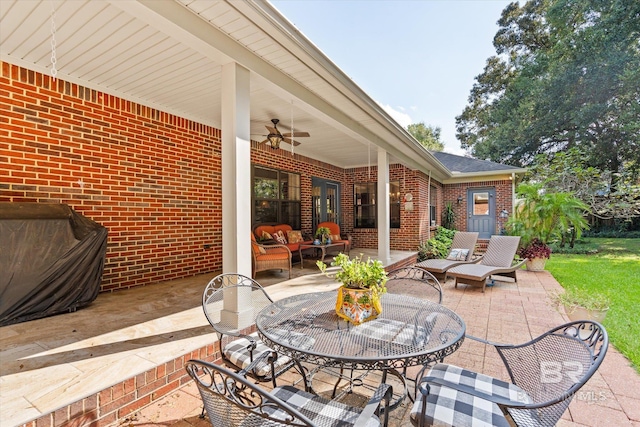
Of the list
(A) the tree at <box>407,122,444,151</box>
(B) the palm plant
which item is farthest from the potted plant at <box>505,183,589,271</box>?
(A) the tree at <box>407,122,444,151</box>

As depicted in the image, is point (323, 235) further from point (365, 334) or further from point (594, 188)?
point (594, 188)

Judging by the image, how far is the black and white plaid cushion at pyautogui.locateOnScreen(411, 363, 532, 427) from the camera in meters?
1.34

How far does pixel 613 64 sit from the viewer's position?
12094 millimetres

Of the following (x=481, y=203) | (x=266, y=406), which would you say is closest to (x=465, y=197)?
(x=481, y=203)

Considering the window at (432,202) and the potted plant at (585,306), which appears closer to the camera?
the potted plant at (585,306)

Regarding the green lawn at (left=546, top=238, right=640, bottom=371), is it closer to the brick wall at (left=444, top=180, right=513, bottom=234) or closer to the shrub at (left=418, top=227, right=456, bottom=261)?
the brick wall at (left=444, top=180, right=513, bottom=234)

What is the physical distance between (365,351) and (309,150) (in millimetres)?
6487

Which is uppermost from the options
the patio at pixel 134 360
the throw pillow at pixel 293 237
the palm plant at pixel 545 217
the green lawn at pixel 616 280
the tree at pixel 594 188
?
the tree at pixel 594 188

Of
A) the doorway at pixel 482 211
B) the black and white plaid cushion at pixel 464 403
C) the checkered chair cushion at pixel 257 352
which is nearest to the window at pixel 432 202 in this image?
the doorway at pixel 482 211

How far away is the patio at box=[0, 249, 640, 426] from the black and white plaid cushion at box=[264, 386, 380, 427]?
698 mm

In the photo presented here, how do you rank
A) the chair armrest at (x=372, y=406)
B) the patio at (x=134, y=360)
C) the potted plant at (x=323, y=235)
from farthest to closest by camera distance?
the potted plant at (x=323, y=235) < the patio at (x=134, y=360) < the chair armrest at (x=372, y=406)

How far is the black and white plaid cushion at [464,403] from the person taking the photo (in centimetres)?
134

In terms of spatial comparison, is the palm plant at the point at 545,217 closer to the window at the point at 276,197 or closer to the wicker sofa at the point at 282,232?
the wicker sofa at the point at 282,232

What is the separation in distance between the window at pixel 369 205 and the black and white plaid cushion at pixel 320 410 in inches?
317
